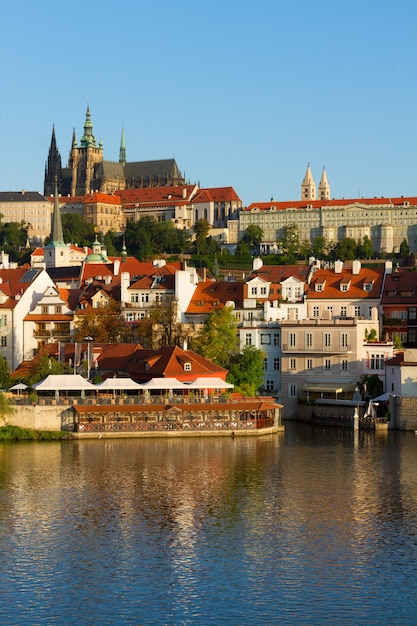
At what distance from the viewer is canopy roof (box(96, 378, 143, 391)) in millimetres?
60469

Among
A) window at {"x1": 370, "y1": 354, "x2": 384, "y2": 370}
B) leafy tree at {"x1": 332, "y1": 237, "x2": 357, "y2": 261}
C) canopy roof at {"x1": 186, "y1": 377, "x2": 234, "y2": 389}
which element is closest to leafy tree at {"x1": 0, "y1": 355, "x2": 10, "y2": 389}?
canopy roof at {"x1": 186, "y1": 377, "x2": 234, "y2": 389}

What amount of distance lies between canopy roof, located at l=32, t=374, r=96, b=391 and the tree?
29.7 ft

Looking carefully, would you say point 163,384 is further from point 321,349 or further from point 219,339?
point 321,349

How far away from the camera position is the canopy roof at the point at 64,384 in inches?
2367

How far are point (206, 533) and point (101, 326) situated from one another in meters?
35.5

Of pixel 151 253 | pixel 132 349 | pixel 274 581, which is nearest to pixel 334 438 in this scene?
pixel 132 349

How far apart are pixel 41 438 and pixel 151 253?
13356 centimetres

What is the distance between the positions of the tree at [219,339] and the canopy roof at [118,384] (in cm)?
739

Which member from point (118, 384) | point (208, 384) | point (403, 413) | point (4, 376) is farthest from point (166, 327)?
point (403, 413)

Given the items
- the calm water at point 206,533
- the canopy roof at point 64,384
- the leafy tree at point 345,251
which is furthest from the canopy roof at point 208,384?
the leafy tree at point 345,251

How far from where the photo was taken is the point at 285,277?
7962 centimetres

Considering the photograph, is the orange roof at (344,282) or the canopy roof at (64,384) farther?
the orange roof at (344,282)

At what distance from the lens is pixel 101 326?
7344 centimetres

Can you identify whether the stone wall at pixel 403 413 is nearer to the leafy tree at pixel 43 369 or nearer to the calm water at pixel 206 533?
the calm water at pixel 206 533
